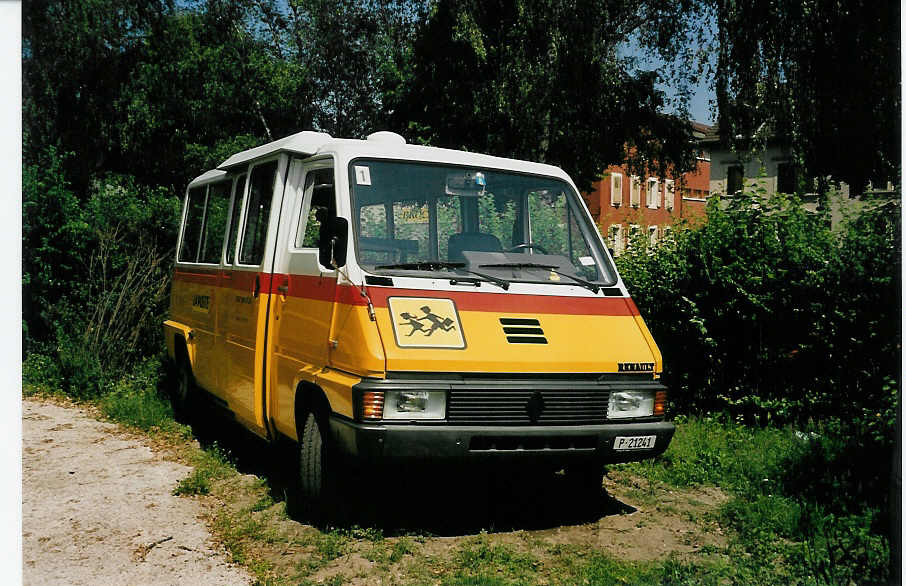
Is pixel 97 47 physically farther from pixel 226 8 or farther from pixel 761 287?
pixel 761 287

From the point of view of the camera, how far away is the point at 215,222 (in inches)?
328

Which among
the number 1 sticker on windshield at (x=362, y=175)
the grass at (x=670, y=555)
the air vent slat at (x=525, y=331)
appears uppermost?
the number 1 sticker on windshield at (x=362, y=175)

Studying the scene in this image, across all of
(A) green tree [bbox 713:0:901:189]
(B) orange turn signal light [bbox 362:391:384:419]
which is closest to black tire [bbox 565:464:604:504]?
(B) orange turn signal light [bbox 362:391:384:419]

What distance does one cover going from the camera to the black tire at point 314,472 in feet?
18.4

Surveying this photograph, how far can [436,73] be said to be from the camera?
2142 cm

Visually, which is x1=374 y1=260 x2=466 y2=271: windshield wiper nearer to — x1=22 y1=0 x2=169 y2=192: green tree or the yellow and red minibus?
the yellow and red minibus

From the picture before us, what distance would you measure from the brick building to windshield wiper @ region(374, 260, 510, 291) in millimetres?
3707

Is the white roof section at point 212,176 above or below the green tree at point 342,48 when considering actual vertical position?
below

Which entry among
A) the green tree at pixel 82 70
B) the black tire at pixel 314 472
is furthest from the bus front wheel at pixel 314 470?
the green tree at pixel 82 70

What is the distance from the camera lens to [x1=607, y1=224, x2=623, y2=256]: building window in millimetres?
9992

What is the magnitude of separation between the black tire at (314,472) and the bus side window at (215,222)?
270 cm

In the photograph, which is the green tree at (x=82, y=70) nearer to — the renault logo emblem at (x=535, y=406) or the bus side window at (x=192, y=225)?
the bus side window at (x=192, y=225)

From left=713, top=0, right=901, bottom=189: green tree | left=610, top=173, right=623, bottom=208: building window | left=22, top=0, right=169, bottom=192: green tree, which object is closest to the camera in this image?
left=713, top=0, right=901, bottom=189: green tree

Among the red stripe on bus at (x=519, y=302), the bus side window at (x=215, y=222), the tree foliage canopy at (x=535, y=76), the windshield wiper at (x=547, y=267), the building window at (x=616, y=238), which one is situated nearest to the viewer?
the red stripe on bus at (x=519, y=302)
